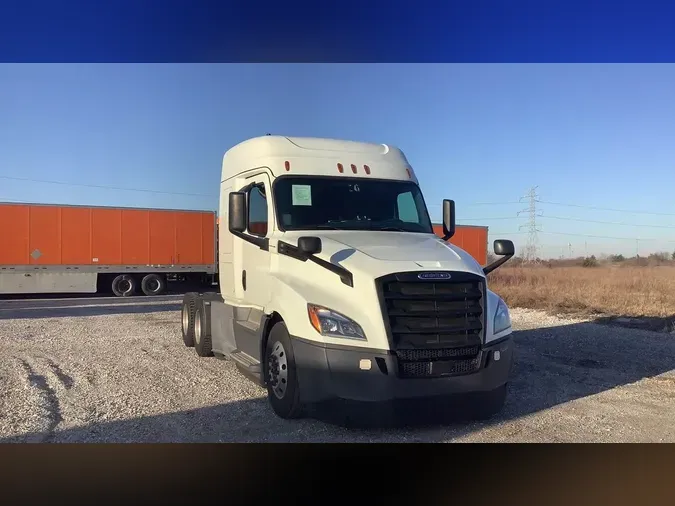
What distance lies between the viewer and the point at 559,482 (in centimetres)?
457

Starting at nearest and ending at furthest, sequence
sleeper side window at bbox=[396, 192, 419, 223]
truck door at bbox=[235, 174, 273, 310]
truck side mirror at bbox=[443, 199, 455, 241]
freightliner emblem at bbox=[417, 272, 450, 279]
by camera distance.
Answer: freightliner emblem at bbox=[417, 272, 450, 279] → truck door at bbox=[235, 174, 273, 310] → sleeper side window at bbox=[396, 192, 419, 223] → truck side mirror at bbox=[443, 199, 455, 241]

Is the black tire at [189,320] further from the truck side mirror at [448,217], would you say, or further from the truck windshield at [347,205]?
the truck side mirror at [448,217]

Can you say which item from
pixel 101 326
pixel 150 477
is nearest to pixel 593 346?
pixel 150 477

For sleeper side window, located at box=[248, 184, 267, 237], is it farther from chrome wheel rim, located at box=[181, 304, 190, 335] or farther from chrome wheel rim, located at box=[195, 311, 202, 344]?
chrome wheel rim, located at box=[181, 304, 190, 335]

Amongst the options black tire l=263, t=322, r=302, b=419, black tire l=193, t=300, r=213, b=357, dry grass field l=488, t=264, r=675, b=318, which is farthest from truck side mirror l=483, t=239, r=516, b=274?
dry grass field l=488, t=264, r=675, b=318

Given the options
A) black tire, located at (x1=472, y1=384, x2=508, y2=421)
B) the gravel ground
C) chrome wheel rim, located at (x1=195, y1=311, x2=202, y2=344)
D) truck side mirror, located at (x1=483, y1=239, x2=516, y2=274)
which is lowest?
the gravel ground

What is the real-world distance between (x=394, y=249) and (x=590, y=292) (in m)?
A: 15.2

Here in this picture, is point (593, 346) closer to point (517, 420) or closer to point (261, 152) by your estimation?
point (517, 420)

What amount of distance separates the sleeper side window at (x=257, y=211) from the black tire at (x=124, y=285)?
18.1 meters

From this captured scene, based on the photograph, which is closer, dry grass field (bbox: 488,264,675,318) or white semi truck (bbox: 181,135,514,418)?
white semi truck (bbox: 181,135,514,418)

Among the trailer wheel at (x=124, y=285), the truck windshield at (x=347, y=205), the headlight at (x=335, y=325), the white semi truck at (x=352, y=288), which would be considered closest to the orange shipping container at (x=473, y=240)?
the trailer wheel at (x=124, y=285)

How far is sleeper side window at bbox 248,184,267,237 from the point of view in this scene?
21.5 ft

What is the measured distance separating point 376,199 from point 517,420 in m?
2.77

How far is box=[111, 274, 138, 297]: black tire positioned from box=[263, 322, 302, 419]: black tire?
18898mm
